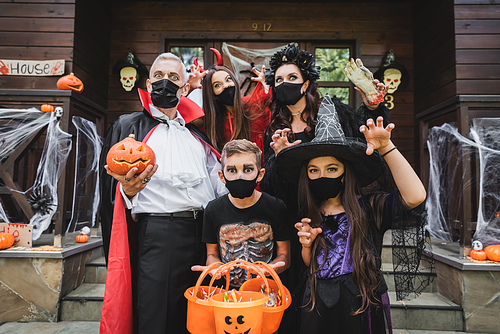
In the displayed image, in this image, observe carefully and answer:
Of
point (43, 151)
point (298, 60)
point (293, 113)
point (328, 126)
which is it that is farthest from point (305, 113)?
point (43, 151)

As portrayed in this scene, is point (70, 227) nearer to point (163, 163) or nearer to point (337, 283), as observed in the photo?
point (163, 163)

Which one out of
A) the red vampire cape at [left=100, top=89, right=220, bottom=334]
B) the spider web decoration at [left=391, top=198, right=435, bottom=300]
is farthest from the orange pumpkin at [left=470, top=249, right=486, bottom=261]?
the red vampire cape at [left=100, top=89, right=220, bottom=334]

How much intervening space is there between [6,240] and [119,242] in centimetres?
231

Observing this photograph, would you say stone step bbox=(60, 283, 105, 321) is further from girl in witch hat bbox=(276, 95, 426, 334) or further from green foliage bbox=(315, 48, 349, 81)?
green foliage bbox=(315, 48, 349, 81)

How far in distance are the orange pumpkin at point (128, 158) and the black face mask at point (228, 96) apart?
1034 millimetres

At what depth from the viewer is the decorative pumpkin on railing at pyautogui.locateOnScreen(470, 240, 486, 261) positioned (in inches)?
125

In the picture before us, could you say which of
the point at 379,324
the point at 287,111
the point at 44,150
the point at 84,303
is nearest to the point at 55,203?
the point at 44,150

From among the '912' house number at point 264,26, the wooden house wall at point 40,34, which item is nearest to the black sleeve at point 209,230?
the wooden house wall at point 40,34

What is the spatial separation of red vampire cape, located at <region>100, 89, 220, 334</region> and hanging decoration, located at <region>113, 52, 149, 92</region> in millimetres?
2967

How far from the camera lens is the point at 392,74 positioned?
4.77 metres

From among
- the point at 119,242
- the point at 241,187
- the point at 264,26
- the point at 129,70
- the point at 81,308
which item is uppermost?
the point at 264,26

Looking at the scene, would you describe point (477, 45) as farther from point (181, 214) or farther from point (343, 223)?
point (181, 214)

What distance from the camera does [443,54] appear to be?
411 centimetres

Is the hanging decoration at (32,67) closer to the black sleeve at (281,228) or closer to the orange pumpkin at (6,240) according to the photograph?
the orange pumpkin at (6,240)
